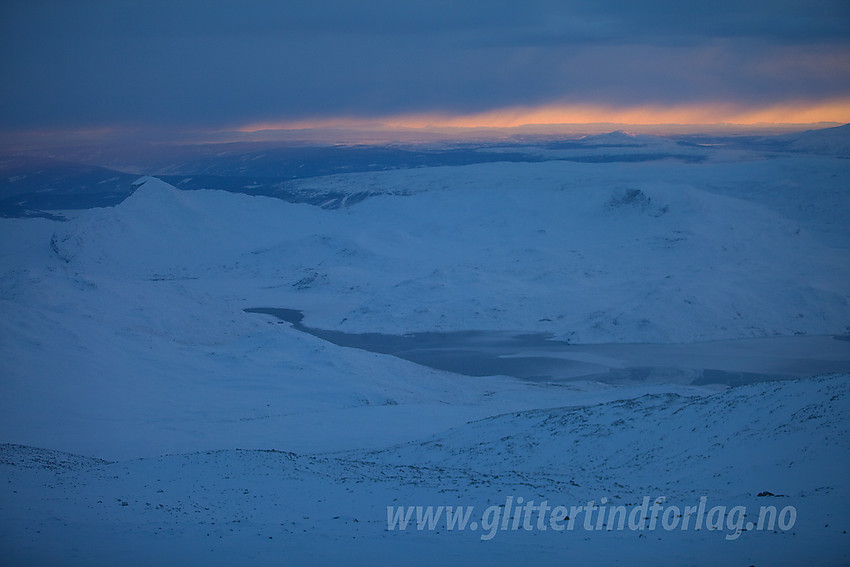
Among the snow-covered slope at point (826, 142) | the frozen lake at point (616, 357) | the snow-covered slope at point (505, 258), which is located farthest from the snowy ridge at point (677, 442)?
the snow-covered slope at point (826, 142)

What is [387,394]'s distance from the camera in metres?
23.6

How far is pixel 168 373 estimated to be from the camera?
2422 centimetres

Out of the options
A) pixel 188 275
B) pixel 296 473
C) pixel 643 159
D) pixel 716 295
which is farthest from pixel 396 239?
pixel 643 159

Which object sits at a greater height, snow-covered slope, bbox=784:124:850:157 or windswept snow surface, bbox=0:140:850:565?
snow-covered slope, bbox=784:124:850:157

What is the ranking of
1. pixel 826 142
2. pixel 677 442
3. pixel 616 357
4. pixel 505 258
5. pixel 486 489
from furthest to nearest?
pixel 826 142
pixel 505 258
pixel 616 357
pixel 677 442
pixel 486 489

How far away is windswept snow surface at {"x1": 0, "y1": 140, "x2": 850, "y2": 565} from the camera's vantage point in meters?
8.98

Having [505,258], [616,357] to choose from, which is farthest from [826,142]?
[616,357]

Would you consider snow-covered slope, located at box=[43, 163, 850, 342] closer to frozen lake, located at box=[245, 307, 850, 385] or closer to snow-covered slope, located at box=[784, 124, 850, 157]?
frozen lake, located at box=[245, 307, 850, 385]

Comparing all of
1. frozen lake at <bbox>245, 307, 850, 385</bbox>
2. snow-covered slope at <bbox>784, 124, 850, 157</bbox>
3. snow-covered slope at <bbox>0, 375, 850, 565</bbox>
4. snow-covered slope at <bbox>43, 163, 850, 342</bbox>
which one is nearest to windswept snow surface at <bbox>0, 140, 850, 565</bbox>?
snow-covered slope at <bbox>0, 375, 850, 565</bbox>

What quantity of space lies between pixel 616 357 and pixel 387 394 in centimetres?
1120

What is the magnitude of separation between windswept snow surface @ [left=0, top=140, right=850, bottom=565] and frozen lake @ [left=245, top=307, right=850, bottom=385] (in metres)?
1.20

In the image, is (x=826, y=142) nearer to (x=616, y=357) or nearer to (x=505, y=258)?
(x=505, y=258)

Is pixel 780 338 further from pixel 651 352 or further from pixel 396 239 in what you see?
pixel 396 239

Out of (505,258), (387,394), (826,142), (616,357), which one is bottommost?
(616,357)
